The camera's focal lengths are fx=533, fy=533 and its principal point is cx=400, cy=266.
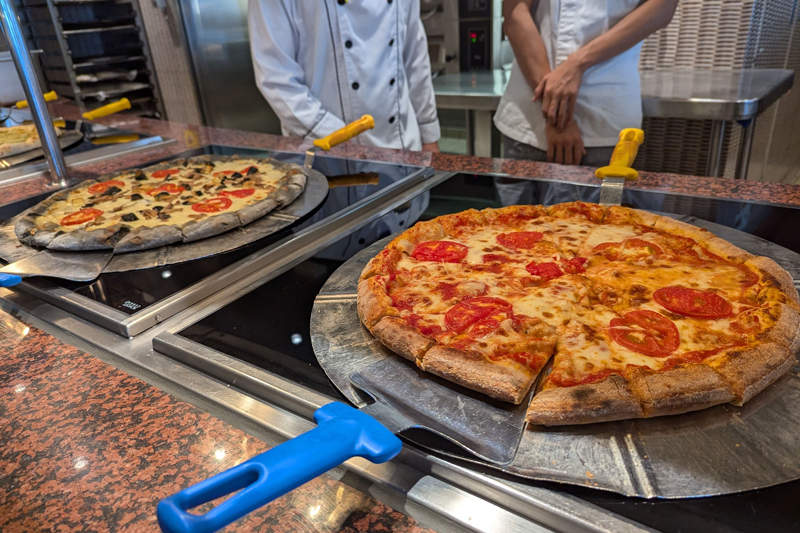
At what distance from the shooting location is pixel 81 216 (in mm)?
1617

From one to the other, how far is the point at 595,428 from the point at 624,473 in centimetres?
9

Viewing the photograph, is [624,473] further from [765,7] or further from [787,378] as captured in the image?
[765,7]

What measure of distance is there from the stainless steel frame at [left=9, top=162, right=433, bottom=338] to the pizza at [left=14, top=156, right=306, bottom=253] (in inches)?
7.2

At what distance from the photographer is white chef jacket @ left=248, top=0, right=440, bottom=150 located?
8.32 ft

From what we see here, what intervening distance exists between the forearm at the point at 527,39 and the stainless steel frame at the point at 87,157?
171 cm

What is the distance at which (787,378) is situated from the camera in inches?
30.5

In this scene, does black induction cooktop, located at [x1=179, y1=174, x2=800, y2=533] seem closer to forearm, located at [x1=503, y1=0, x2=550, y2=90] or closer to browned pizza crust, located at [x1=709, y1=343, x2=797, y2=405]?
browned pizza crust, located at [x1=709, y1=343, x2=797, y2=405]

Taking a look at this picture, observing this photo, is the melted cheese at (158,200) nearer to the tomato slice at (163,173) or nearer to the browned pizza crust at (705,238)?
the tomato slice at (163,173)

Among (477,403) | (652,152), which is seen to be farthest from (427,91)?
(477,403)

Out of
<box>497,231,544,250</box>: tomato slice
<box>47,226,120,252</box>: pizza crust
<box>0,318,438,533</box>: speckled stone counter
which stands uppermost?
<box>47,226,120,252</box>: pizza crust

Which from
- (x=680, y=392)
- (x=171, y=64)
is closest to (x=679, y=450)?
(x=680, y=392)

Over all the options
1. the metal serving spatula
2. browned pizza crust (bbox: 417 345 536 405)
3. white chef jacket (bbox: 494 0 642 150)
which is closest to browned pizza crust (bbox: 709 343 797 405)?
browned pizza crust (bbox: 417 345 536 405)

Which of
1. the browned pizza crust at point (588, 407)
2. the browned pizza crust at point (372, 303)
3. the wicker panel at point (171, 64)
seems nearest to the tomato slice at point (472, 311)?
the browned pizza crust at point (372, 303)

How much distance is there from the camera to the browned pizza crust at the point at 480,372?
762 millimetres
